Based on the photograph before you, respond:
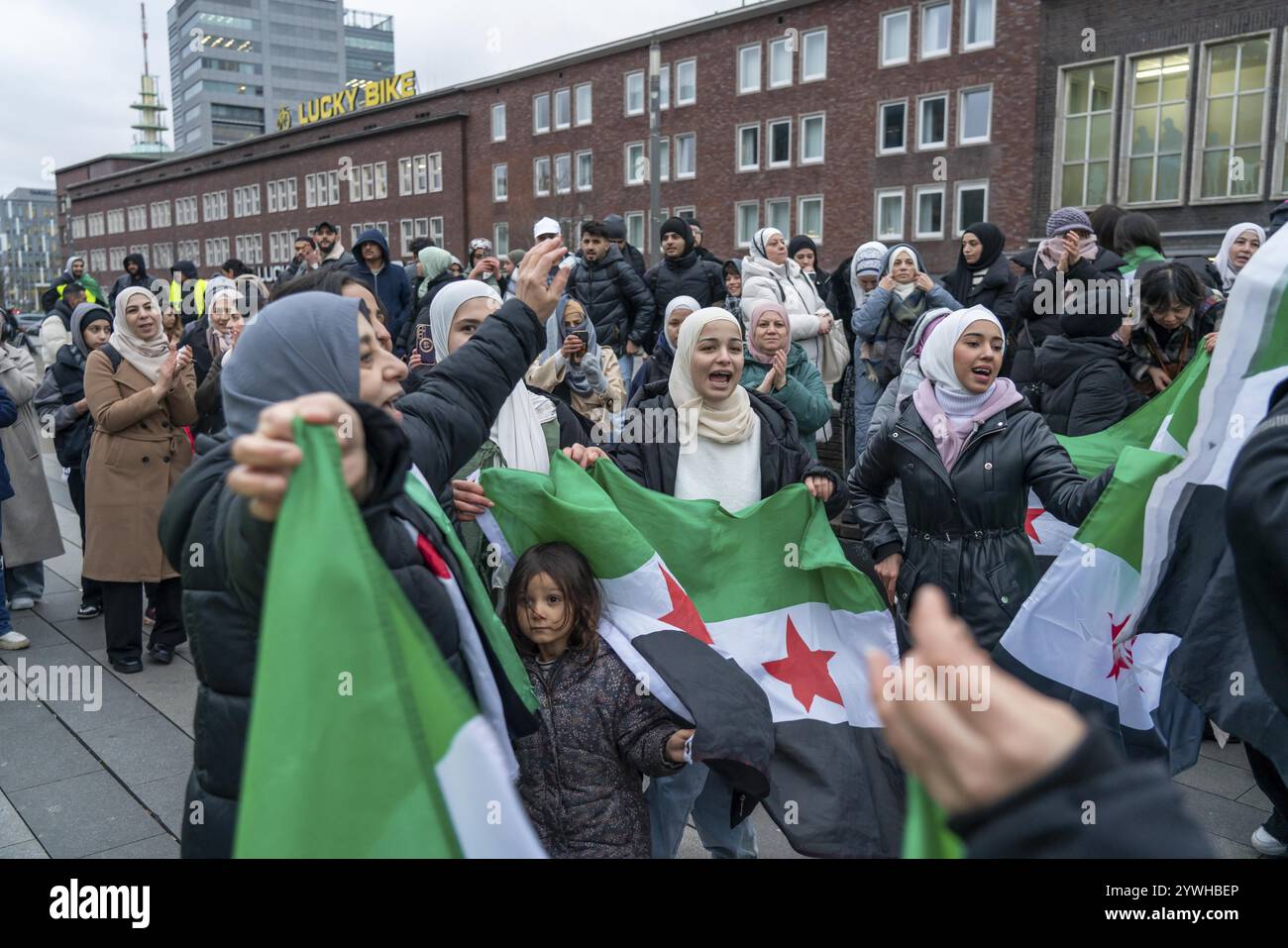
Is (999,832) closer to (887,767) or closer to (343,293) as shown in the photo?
(343,293)

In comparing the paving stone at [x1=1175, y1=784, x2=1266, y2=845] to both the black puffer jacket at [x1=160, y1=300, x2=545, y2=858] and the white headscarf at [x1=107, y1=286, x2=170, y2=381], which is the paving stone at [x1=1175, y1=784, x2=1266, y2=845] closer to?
the black puffer jacket at [x1=160, y1=300, x2=545, y2=858]

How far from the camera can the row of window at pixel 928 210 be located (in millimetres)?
32625

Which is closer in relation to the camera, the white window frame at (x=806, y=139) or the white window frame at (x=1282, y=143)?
the white window frame at (x=1282, y=143)

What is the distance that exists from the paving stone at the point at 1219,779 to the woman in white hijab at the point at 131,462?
533cm

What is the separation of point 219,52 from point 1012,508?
138 meters

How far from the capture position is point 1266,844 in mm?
3877

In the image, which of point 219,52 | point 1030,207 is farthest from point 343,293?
point 219,52

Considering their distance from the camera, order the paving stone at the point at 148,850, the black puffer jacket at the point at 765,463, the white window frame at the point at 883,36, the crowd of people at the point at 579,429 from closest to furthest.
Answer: the crowd of people at the point at 579,429 → the paving stone at the point at 148,850 → the black puffer jacket at the point at 765,463 → the white window frame at the point at 883,36

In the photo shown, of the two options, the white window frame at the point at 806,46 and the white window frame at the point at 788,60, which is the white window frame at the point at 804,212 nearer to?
the white window frame at the point at 806,46

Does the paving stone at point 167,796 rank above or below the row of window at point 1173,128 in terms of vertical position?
below

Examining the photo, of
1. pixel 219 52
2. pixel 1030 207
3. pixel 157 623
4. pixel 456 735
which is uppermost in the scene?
pixel 219 52

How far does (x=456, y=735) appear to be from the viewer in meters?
1.55

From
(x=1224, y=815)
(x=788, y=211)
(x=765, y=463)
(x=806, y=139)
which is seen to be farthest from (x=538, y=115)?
(x=1224, y=815)

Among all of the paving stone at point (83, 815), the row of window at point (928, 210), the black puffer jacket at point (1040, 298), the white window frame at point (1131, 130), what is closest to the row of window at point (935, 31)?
the row of window at point (928, 210)
